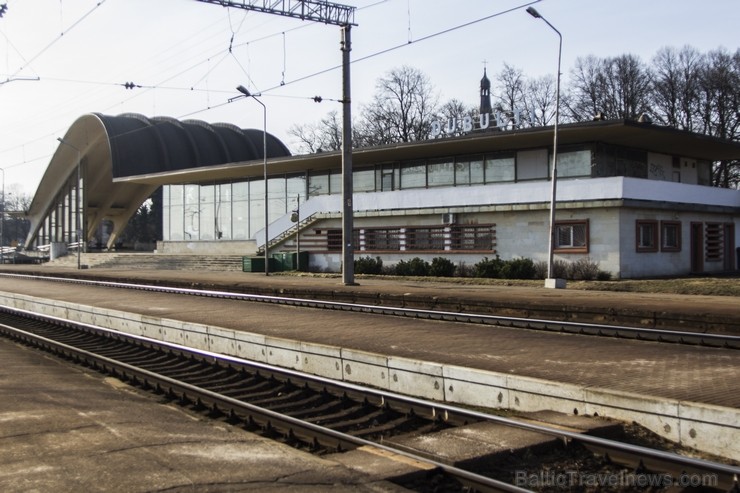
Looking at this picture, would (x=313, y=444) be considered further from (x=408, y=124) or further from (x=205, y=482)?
(x=408, y=124)

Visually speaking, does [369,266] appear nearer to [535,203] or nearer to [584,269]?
[535,203]

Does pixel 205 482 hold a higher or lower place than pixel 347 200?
lower

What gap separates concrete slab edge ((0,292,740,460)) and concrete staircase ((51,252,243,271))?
31.4 m

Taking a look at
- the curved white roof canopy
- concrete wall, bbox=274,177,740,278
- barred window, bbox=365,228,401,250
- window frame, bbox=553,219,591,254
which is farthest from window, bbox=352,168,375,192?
the curved white roof canopy

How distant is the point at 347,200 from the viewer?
85.3 ft

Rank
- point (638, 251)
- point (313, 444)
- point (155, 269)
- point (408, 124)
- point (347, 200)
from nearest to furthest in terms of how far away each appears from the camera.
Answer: point (313, 444) < point (347, 200) < point (638, 251) < point (155, 269) < point (408, 124)

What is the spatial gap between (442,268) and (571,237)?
618 cm

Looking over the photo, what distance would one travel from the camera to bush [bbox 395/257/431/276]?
114 feet

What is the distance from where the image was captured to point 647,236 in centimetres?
3173

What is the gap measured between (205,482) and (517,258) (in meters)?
28.4

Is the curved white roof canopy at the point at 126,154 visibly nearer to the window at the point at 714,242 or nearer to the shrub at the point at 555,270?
the shrub at the point at 555,270

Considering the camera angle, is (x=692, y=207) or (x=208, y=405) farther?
(x=692, y=207)

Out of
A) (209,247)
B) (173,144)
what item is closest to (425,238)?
(209,247)

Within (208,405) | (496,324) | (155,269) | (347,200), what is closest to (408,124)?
(155,269)
